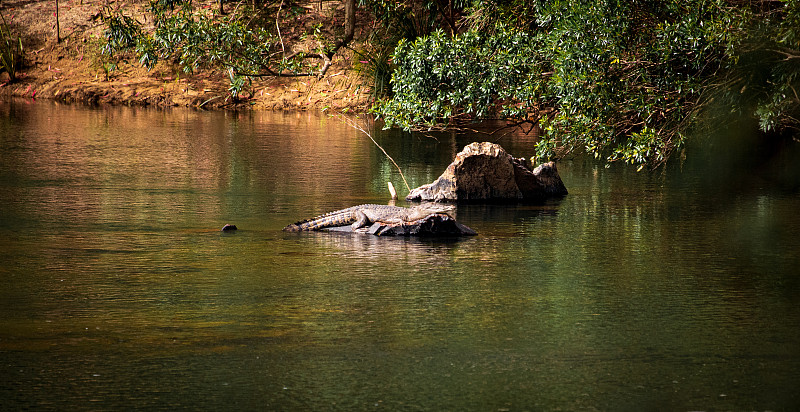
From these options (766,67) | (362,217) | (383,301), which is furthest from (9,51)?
(383,301)

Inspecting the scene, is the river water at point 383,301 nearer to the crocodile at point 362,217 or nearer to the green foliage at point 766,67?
the crocodile at point 362,217

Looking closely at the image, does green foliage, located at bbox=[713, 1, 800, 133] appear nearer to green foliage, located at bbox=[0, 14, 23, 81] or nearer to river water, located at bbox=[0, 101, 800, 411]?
river water, located at bbox=[0, 101, 800, 411]

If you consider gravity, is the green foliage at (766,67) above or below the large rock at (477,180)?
above

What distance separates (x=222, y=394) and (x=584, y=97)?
7431 millimetres

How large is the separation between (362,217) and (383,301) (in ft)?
11.3

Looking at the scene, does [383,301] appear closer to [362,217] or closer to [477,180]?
[362,217]

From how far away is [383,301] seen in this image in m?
7.56

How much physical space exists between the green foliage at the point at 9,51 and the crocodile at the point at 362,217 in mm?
25234

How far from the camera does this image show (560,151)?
14.6 metres

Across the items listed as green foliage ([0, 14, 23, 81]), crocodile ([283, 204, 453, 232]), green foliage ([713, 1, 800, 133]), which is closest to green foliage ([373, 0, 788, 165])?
green foliage ([713, 1, 800, 133])

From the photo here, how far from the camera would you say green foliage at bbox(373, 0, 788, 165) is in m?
11.1

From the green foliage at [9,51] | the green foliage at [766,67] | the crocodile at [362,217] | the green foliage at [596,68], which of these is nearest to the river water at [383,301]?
the crocodile at [362,217]

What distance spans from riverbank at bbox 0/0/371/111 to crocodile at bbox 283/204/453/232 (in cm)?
1894

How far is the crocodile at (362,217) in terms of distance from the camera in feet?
35.4
